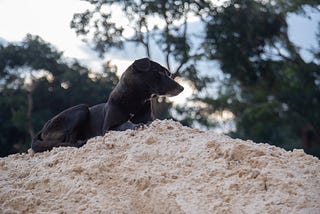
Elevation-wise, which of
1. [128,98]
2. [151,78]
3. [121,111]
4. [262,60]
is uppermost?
[262,60]

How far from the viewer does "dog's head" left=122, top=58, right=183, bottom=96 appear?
6.48 metres

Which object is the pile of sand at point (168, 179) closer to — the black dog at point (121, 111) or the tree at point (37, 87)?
the black dog at point (121, 111)

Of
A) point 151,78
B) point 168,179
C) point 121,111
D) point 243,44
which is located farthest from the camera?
point 243,44

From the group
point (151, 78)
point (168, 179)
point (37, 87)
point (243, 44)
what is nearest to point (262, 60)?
point (243, 44)

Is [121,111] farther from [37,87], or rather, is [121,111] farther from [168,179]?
[37,87]

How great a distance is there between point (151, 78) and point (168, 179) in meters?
2.37

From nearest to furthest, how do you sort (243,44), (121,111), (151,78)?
(121,111), (151,78), (243,44)

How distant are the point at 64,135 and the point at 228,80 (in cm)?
1848

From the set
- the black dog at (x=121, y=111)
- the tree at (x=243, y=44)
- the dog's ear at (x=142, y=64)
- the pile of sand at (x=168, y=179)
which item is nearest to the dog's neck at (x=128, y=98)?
the black dog at (x=121, y=111)

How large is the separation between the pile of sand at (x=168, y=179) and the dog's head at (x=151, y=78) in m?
1.33

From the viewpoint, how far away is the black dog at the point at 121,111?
21.1 feet

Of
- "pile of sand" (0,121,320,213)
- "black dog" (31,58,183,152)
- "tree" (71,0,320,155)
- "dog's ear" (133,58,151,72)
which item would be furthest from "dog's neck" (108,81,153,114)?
"tree" (71,0,320,155)

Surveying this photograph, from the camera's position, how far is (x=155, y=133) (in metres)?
5.29

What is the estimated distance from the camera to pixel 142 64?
6.49 meters
